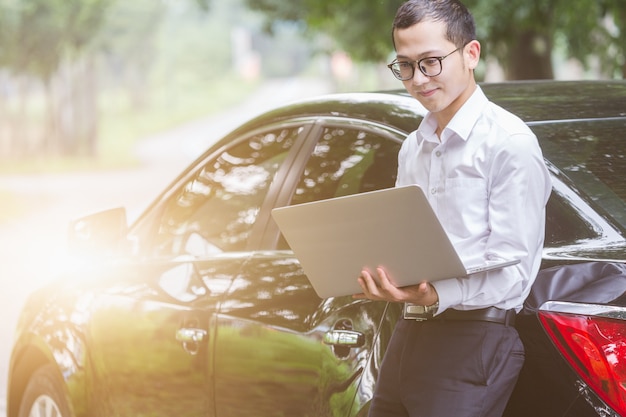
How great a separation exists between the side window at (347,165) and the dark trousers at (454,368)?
2.32 feet

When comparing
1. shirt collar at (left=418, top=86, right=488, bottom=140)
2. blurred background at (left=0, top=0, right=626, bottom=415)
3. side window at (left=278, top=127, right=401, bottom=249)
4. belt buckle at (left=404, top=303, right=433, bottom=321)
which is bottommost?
blurred background at (left=0, top=0, right=626, bottom=415)

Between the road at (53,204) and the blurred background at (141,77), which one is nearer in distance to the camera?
the road at (53,204)

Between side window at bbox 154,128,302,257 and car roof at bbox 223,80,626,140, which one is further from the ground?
car roof at bbox 223,80,626,140

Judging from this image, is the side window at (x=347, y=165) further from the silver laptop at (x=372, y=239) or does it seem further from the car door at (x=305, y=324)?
the silver laptop at (x=372, y=239)

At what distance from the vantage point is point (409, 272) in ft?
8.66

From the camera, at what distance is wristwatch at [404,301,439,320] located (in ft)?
9.04

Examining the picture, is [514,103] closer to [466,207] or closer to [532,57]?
[466,207]

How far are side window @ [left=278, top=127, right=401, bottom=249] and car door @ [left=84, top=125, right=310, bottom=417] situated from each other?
0.17 meters

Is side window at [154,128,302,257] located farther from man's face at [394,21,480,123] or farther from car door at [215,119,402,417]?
man's face at [394,21,480,123]

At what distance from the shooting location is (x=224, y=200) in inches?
163

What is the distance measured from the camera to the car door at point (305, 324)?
312 cm

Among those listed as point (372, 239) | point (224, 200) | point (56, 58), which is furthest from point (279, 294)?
point (56, 58)

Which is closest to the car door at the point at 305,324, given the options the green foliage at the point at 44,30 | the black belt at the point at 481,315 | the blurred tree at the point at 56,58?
the black belt at the point at 481,315

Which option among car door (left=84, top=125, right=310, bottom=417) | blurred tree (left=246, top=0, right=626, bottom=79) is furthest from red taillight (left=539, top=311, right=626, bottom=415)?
blurred tree (left=246, top=0, right=626, bottom=79)
